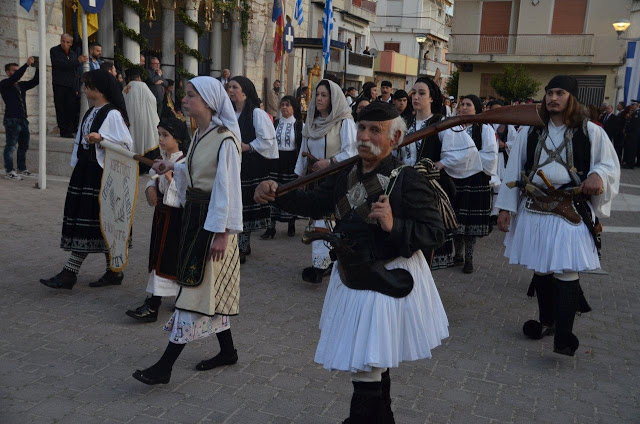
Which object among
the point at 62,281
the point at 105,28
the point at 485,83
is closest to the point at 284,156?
the point at 62,281

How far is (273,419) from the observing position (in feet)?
12.0

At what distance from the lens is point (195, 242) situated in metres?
4.03

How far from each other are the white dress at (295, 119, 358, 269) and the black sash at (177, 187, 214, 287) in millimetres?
2449

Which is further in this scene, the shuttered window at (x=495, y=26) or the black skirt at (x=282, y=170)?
the shuttered window at (x=495, y=26)

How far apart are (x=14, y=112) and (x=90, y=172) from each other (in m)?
6.21

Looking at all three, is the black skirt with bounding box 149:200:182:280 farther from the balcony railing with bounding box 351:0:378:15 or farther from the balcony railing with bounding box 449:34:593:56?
the balcony railing with bounding box 351:0:378:15

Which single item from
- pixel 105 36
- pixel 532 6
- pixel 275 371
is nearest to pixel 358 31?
pixel 532 6

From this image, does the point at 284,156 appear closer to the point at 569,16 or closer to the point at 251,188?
the point at 251,188

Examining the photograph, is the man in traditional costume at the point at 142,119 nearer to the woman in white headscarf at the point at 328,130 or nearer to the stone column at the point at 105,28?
the woman in white headscarf at the point at 328,130

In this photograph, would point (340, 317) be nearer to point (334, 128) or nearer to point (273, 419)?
point (273, 419)

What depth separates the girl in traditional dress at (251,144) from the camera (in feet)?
22.9

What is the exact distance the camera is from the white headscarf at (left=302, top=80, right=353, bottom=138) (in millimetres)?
6633

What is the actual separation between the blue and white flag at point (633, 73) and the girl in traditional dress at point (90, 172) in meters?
23.8

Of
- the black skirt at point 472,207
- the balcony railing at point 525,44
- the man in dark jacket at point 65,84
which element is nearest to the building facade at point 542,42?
the balcony railing at point 525,44
